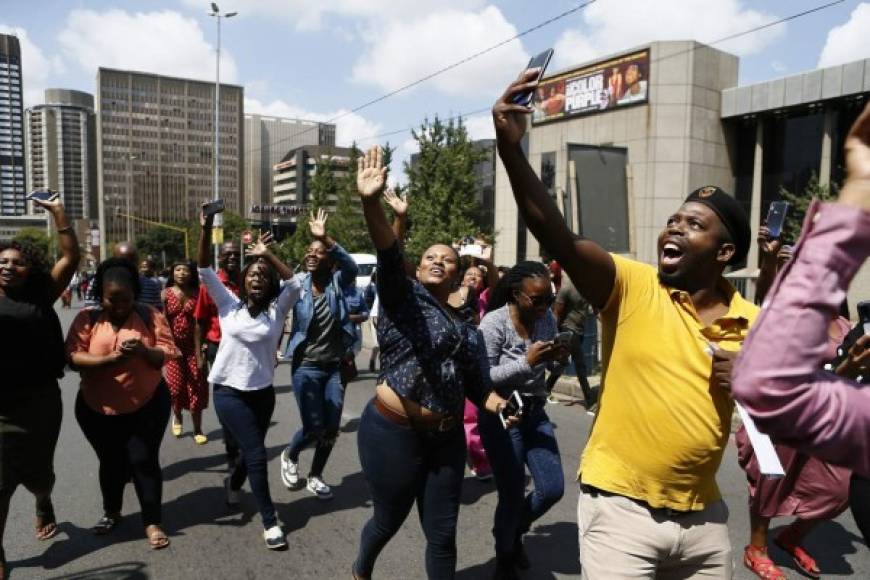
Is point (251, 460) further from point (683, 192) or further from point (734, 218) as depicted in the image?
point (683, 192)

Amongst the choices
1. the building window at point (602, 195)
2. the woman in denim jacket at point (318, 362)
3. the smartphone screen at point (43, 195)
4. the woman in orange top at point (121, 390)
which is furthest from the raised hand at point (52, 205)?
the building window at point (602, 195)

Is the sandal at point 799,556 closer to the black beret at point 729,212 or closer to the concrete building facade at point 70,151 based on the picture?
the black beret at point 729,212

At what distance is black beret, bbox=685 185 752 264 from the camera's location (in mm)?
2111

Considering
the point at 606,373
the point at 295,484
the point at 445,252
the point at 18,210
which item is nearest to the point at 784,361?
the point at 606,373

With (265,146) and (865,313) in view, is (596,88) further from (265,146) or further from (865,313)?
(265,146)

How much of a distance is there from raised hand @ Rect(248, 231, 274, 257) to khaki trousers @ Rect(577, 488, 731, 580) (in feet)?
10.5

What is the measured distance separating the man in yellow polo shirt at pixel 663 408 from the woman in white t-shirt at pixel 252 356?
258cm

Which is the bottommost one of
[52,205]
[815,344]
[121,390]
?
[121,390]

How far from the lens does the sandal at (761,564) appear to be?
3691 millimetres

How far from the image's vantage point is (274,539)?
4.07m

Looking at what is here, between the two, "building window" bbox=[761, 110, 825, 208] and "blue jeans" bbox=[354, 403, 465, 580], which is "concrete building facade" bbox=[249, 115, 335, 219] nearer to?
"building window" bbox=[761, 110, 825, 208]

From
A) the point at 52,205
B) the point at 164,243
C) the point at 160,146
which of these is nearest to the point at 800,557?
the point at 52,205

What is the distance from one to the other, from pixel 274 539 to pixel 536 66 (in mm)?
3381

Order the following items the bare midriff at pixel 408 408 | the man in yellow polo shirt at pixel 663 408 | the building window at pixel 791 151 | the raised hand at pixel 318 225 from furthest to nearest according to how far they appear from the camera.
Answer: the building window at pixel 791 151 < the raised hand at pixel 318 225 < the bare midriff at pixel 408 408 < the man in yellow polo shirt at pixel 663 408
